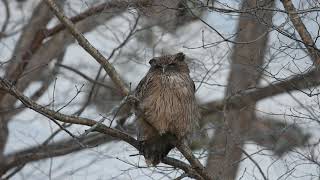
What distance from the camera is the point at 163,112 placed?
248 inches

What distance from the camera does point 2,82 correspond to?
5.23 m

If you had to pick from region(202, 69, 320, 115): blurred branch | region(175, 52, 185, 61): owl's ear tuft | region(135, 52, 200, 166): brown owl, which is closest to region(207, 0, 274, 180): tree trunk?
region(202, 69, 320, 115): blurred branch

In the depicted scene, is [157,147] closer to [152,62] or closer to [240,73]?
[152,62]

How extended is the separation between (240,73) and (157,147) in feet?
5.45

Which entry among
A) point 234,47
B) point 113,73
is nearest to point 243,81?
point 234,47

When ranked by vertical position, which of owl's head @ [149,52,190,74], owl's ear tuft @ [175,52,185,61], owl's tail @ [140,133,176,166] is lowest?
owl's tail @ [140,133,176,166]

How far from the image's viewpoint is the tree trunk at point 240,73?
5676 mm

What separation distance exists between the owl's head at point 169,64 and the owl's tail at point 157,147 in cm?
65

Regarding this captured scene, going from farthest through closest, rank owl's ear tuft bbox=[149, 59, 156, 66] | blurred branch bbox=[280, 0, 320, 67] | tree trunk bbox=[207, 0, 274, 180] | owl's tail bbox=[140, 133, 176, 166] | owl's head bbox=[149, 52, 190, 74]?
owl's ear tuft bbox=[149, 59, 156, 66] < owl's head bbox=[149, 52, 190, 74] < owl's tail bbox=[140, 133, 176, 166] < tree trunk bbox=[207, 0, 274, 180] < blurred branch bbox=[280, 0, 320, 67]

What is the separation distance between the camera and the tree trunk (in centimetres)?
568

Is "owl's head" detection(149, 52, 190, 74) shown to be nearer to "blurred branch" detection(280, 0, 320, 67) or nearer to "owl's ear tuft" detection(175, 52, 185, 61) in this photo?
"owl's ear tuft" detection(175, 52, 185, 61)

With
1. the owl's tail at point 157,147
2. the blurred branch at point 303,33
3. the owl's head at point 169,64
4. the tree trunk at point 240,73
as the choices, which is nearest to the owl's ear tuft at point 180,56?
the owl's head at point 169,64

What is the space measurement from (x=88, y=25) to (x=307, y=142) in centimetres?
416

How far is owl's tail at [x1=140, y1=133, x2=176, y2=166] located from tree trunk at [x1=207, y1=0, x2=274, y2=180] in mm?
461
